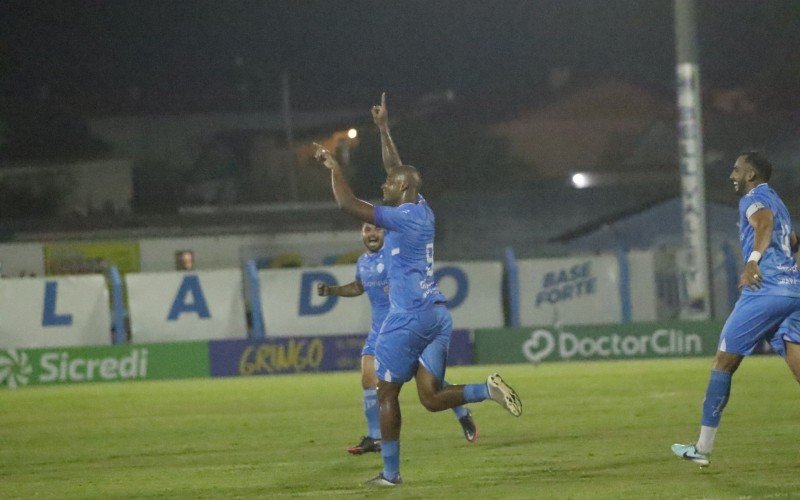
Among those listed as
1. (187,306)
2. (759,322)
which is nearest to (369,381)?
(759,322)

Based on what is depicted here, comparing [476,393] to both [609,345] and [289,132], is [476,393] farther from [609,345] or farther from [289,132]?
[289,132]

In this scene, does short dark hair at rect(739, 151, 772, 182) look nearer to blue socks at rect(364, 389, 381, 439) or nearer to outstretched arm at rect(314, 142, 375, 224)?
outstretched arm at rect(314, 142, 375, 224)

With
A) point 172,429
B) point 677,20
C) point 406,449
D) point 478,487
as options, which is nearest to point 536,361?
point 677,20

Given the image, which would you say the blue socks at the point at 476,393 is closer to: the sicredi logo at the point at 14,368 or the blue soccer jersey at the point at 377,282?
the blue soccer jersey at the point at 377,282

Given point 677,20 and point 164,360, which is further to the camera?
point 164,360

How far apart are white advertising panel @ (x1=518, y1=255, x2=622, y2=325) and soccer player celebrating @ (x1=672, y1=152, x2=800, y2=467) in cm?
1846

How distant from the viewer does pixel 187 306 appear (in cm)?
2788

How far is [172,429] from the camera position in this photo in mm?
15258

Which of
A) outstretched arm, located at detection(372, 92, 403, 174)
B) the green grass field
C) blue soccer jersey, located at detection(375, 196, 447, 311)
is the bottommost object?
the green grass field

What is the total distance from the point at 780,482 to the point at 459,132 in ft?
130

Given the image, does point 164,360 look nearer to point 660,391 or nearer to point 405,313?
point 660,391

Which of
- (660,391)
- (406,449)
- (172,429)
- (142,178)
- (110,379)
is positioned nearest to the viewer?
A: (406,449)

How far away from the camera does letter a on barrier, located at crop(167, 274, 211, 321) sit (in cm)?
2786

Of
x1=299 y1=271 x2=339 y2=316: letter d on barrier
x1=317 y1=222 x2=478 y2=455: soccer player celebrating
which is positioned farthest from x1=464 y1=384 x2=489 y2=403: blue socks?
x1=299 y1=271 x2=339 y2=316: letter d on barrier
